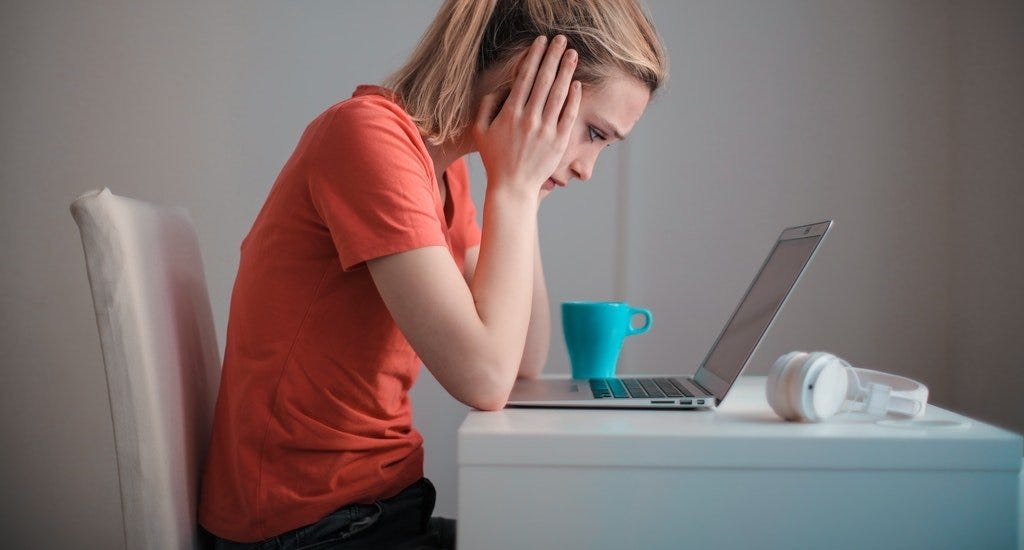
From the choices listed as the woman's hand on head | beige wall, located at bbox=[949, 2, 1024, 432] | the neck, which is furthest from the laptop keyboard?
beige wall, located at bbox=[949, 2, 1024, 432]

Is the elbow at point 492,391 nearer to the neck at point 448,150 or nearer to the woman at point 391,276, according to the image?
the woman at point 391,276

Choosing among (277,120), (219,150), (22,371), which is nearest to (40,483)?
(22,371)

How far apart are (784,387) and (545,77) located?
44 cm

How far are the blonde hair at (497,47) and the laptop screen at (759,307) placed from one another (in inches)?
10.3

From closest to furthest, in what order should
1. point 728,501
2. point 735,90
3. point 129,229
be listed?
point 728,501 → point 129,229 → point 735,90

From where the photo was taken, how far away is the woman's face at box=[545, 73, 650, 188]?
3.31 ft

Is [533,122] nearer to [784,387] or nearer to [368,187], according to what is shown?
[368,187]

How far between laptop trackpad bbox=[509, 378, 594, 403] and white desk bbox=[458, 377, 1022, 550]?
0.21 meters

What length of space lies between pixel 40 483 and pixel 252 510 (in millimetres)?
1374

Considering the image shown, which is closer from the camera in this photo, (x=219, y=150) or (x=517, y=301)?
(x=517, y=301)

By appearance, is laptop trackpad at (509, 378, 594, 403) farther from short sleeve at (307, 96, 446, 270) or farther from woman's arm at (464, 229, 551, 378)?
short sleeve at (307, 96, 446, 270)

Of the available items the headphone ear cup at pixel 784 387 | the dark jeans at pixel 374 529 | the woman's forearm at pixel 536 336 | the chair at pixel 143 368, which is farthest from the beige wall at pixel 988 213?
the chair at pixel 143 368

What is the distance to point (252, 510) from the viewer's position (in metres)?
0.86

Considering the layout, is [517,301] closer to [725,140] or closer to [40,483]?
[725,140]
